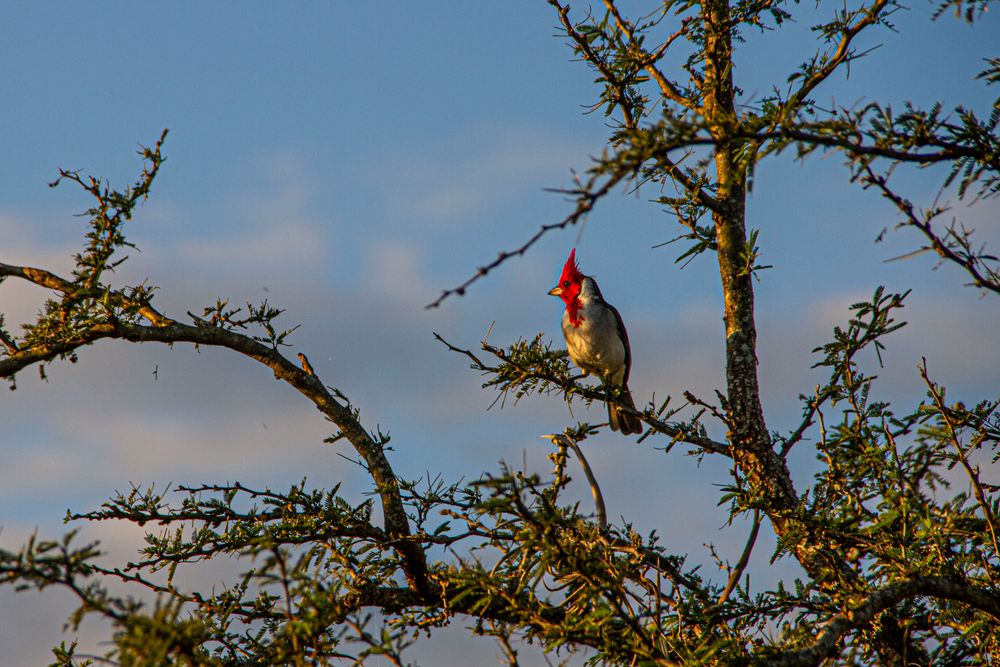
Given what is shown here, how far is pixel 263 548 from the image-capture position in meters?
2.48

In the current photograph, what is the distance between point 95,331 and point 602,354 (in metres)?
4.75

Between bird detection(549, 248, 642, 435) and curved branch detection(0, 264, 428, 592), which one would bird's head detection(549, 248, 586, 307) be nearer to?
bird detection(549, 248, 642, 435)

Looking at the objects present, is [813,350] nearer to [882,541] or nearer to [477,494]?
[882,541]

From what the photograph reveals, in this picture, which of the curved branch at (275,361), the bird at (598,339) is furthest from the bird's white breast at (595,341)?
the curved branch at (275,361)

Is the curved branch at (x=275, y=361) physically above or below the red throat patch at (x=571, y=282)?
below

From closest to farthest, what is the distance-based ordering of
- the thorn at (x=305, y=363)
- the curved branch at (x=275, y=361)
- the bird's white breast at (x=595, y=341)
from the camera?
the curved branch at (x=275, y=361), the thorn at (x=305, y=363), the bird's white breast at (x=595, y=341)

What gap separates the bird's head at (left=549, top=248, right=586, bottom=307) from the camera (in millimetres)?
8805

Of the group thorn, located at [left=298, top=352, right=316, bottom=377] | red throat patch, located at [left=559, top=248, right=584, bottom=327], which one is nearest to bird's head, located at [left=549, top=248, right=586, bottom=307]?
red throat patch, located at [left=559, top=248, right=584, bottom=327]

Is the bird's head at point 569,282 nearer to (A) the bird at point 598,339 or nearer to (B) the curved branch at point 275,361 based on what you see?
(A) the bird at point 598,339

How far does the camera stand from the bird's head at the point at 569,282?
28.9 ft

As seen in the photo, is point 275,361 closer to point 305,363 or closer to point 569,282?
point 305,363

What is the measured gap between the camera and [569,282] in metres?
8.91

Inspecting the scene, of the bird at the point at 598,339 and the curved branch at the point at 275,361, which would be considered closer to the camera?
the curved branch at the point at 275,361

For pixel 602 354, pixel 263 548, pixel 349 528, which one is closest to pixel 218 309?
pixel 349 528
